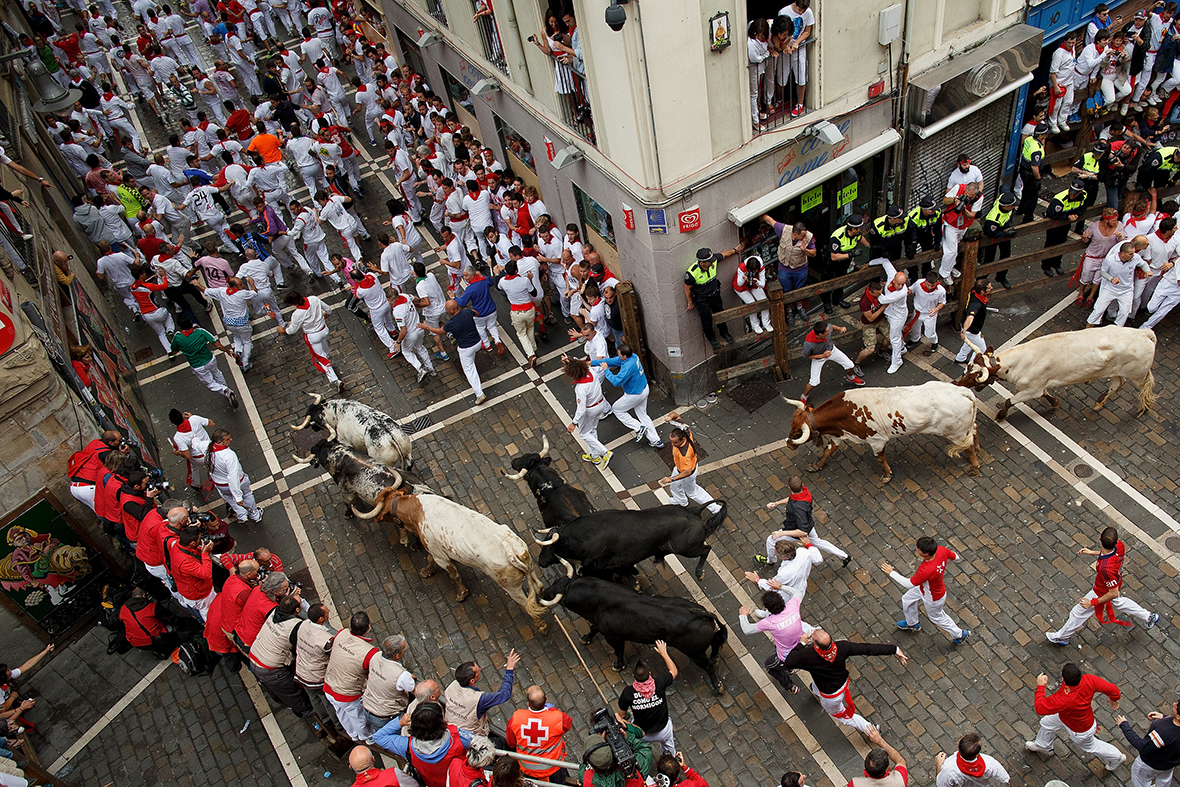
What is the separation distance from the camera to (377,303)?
13867 mm

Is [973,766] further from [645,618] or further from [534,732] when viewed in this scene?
[534,732]

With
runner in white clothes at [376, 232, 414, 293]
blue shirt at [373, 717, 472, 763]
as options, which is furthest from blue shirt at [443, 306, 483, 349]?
blue shirt at [373, 717, 472, 763]

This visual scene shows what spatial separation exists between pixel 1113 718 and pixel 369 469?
29.7 feet

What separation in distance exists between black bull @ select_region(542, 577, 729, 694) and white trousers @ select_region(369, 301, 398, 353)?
268 inches

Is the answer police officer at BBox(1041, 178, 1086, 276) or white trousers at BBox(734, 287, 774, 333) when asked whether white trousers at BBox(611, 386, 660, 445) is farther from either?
police officer at BBox(1041, 178, 1086, 276)

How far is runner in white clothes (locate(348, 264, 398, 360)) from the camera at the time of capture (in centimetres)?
1360

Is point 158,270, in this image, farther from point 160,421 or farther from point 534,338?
point 534,338

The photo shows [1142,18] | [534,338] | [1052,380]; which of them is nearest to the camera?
[1052,380]

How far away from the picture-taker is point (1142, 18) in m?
15.5

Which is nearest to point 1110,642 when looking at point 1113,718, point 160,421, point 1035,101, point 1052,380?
point 1113,718

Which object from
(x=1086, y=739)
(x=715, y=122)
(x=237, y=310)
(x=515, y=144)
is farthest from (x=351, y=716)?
(x=515, y=144)

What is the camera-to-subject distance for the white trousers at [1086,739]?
24.8 feet

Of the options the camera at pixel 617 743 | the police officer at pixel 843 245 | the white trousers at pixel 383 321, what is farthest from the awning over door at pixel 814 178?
the camera at pixel 617 743

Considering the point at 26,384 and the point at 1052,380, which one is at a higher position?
the point at 26,384
